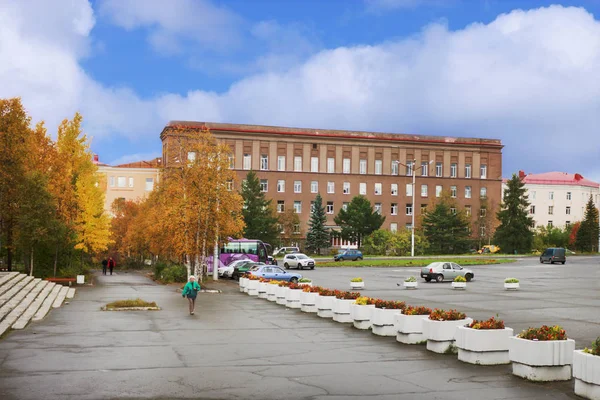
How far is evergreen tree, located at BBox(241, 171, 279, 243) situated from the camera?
88062 mm

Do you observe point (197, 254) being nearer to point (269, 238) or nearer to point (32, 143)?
point (32, 143)

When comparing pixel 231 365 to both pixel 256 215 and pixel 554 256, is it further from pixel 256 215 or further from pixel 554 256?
pixel 256 215

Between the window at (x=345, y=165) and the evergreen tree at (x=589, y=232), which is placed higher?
the window at (x=345, y=165)

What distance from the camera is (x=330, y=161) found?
361ft

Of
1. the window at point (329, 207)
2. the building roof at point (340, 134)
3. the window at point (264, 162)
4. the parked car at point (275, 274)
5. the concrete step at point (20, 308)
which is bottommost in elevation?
the concrete step at point (20, 308)

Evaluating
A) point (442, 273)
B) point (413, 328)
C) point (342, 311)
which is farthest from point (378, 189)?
point (413, 328)

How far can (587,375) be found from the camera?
1004 cm

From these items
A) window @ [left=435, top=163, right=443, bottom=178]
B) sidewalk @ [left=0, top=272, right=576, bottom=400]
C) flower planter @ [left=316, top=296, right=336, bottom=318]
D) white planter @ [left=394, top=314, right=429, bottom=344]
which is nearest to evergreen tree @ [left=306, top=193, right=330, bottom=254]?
window @ [left=435, top=163, right=443, bottom=178]

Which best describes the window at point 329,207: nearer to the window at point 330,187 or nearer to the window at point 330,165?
the window at point 330,187

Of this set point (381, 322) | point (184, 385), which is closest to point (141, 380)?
point (184, 385)

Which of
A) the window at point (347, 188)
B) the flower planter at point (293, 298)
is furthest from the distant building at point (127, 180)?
the flower planter at point (293, 298)

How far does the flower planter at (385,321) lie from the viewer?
17.2 m

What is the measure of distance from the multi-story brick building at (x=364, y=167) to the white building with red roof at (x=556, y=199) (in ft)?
57.7

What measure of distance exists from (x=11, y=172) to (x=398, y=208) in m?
79.4
